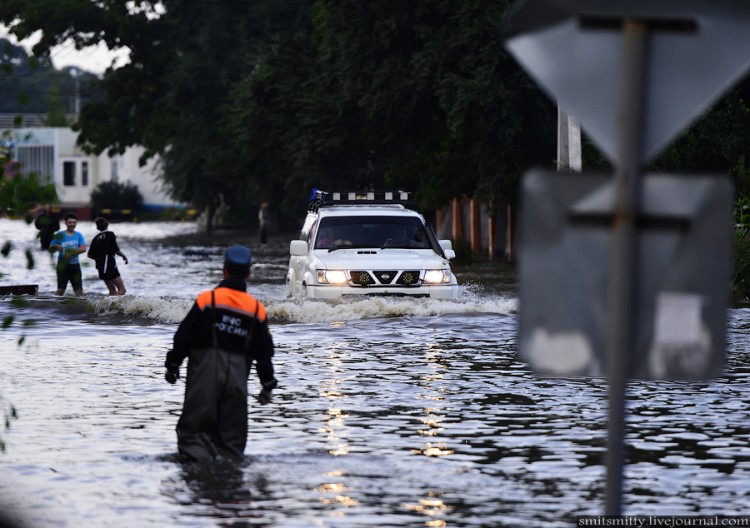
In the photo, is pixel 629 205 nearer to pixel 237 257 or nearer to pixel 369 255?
pixel 237 257

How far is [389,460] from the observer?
35.6 ft

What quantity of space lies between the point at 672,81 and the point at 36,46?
6822 centimetres

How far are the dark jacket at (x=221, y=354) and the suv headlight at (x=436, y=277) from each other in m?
12.0

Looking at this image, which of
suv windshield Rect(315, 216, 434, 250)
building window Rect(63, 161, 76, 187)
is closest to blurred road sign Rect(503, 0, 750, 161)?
suv windshield Rect(315, 216, 434, 250)

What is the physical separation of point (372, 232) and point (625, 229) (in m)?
18.2

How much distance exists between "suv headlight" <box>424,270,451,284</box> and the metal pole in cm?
1694

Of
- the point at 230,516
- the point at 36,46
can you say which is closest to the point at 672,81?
the point at 230,516

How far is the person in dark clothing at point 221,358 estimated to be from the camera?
9945 mm

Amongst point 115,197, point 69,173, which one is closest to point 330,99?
point 115,197

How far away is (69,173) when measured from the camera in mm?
137250

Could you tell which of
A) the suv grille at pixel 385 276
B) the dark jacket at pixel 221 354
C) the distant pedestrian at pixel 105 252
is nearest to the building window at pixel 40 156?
the distant pedestrian at pixel 105 252

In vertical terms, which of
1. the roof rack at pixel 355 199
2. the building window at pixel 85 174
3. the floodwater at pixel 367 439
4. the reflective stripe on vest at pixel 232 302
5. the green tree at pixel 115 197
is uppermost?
the building window at pixel 85 174

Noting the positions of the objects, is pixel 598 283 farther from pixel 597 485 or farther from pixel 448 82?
pixel 448 82

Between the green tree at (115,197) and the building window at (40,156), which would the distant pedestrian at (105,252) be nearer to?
the green tree at (115,197)
